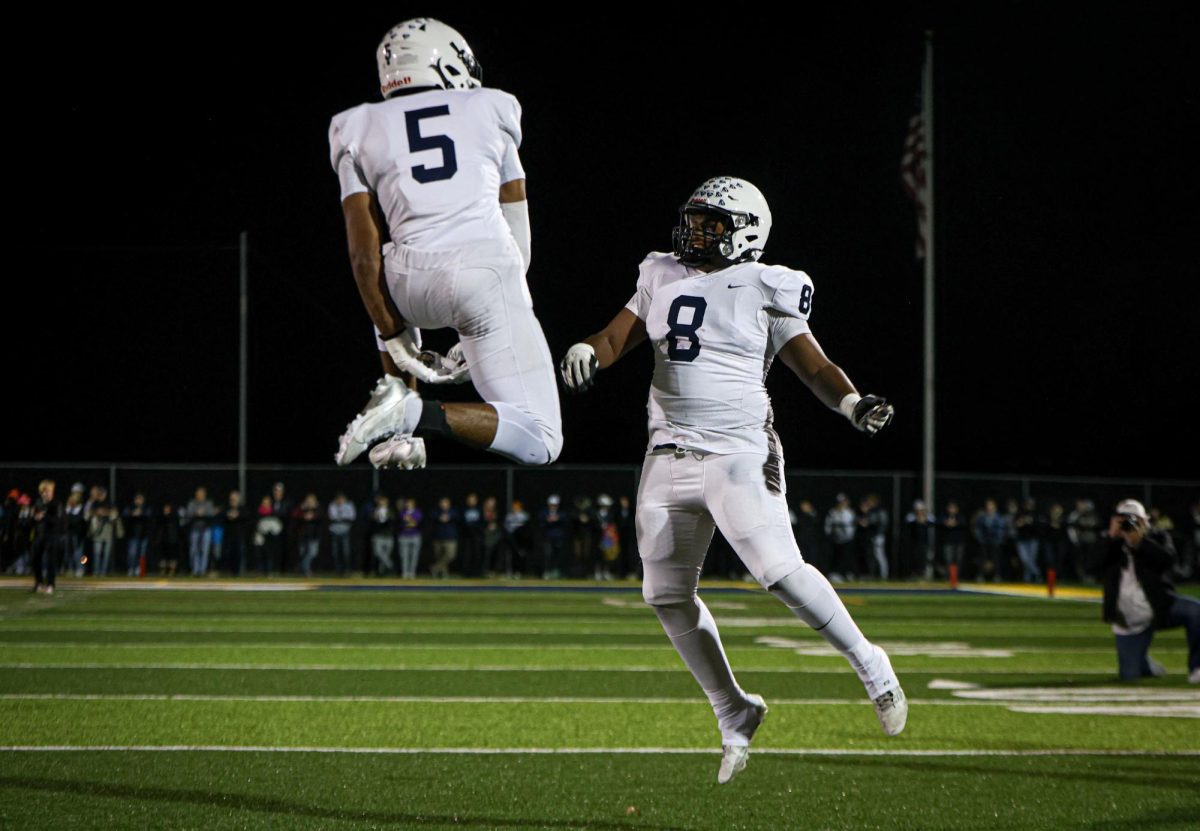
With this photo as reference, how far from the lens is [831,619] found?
14.3 ft

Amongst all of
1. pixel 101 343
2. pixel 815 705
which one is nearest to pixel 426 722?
pixel 815 705

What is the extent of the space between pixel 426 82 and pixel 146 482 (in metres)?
23.4

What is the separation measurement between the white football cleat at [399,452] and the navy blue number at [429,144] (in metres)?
0.58

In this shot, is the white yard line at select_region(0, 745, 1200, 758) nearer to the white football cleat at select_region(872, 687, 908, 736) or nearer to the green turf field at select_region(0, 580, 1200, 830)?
the green turf field at select_region(0, 580, 1200, 830)

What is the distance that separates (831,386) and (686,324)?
44 centimetres

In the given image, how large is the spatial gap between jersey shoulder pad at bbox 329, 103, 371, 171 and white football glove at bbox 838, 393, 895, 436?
56.5 inches

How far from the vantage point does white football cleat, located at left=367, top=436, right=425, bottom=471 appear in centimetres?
320

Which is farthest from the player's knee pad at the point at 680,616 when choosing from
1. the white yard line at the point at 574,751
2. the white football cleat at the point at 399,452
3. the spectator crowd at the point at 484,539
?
the spectator crowd at the point at 484,539

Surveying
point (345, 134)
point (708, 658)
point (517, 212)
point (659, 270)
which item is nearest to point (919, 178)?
point (708, 658)

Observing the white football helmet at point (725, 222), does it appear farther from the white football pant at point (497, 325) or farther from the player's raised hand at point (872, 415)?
the white football pant at point (497, 325)

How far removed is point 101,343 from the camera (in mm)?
32094

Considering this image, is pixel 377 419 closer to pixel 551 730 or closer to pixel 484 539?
pixel 551 730

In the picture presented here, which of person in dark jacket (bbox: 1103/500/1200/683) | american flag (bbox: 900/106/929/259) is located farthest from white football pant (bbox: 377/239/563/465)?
person in dark jacket (bbox: 1103/500/1200/683)

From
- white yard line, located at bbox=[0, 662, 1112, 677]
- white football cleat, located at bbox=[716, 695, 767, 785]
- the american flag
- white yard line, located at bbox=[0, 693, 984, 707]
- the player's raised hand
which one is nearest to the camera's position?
the player's raised hand
